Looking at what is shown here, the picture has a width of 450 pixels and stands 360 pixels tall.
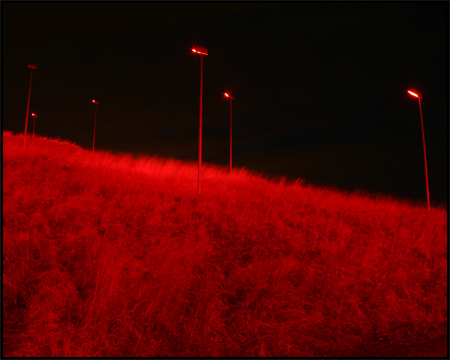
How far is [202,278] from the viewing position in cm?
638

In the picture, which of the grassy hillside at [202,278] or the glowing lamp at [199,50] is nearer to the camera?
the grassy hillside at [202,278]

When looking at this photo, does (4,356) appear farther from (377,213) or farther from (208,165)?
(208,165)

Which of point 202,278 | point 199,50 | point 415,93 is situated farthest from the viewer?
point 415,93

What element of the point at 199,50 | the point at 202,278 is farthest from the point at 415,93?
the point at 202,278

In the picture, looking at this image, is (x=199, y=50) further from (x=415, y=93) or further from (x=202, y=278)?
(x=415, y=93)

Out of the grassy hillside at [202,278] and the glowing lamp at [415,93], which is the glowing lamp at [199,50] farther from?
the glowing lamp at [415,93]

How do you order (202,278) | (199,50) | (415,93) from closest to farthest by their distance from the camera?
(202,278), (199,50), (415,93)

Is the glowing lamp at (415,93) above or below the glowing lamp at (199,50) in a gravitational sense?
above

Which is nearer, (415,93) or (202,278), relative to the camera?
(202,278)

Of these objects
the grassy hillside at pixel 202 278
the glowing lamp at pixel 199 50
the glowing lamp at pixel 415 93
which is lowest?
the grassy hillside at pixel 202 278

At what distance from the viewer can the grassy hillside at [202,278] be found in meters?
4.96

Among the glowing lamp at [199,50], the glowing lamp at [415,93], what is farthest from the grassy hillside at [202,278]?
the glowing lamp at [415,93]

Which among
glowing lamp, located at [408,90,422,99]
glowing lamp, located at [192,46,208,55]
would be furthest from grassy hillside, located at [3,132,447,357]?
glowing lamp, located at [408,90,422,99]

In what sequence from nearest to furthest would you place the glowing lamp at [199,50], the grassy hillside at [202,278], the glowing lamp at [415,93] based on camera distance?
the grassy hillside at [202,278]
the glowing lamp at [199,50]
the glowing lamp at [415,93]
